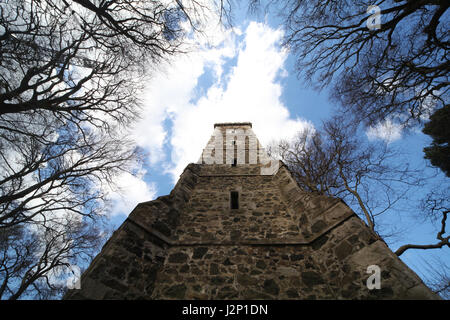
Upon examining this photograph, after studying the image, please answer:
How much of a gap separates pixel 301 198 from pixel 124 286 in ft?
15.2

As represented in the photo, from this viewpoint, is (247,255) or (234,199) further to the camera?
(234,199)

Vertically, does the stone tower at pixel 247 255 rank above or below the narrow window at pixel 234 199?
below

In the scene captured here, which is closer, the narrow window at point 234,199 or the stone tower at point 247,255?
the stone tower at point 247,255

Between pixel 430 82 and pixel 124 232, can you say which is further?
pixel 430 82

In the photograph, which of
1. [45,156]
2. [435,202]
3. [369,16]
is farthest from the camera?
[45,156]

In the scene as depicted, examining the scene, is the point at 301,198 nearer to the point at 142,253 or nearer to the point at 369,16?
the point at 142,253

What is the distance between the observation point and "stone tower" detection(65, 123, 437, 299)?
3432mm

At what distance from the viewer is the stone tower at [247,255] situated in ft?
11.3

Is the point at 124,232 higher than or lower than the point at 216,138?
lower

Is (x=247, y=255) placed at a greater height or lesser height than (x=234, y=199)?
lesser

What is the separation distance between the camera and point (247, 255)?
15.0 feet
